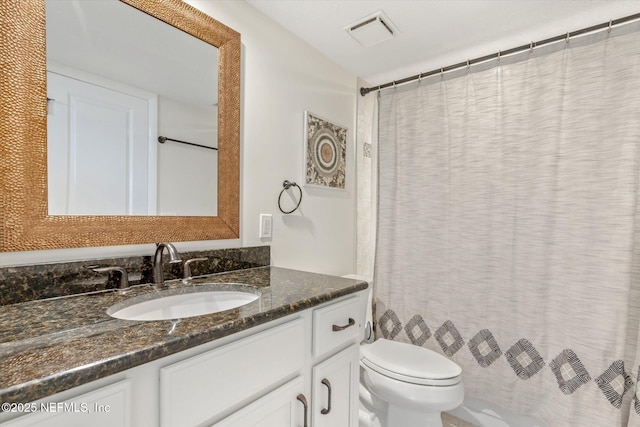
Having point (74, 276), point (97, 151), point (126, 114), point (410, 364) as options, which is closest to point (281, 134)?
point (126, 114)

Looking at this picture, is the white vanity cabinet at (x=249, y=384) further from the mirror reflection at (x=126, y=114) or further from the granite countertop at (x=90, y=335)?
the mirror reflection at (x=126, y=114)

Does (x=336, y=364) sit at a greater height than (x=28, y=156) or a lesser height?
lesser

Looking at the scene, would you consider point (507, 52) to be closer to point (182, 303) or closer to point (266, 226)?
point (266, 226)

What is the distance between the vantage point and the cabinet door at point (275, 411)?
75cm

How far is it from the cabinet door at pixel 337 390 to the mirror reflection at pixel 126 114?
0.77m

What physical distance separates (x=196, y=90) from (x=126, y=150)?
0.39 metres

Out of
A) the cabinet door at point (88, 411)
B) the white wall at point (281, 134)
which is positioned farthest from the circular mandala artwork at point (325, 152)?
the cabinet door at point (88, 411)

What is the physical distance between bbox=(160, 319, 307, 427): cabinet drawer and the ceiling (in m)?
1.43

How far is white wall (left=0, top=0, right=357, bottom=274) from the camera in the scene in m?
1.45

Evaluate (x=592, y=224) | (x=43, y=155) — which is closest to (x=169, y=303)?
(x=43, y=155)

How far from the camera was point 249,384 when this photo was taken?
77 centimetres

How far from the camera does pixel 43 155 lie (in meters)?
0.90

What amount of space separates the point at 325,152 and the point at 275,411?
139 cm

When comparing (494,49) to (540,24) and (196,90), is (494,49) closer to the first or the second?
(540,24)
